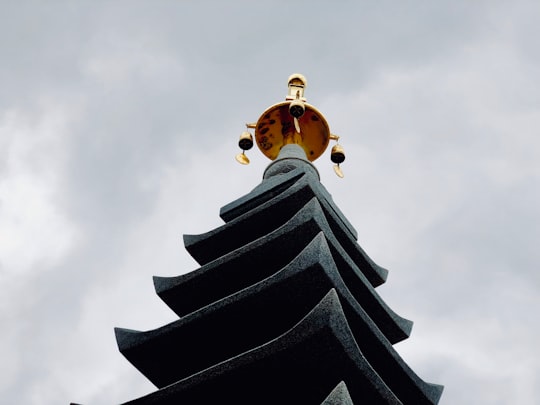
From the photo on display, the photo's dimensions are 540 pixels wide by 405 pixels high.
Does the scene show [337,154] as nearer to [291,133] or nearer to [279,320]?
[291,133]

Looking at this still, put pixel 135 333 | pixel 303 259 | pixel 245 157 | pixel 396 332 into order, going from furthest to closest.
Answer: pixel 245 157 < pixel 396 332 < pixel 135 333 < pixel 303 259

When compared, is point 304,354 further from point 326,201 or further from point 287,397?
point 326,201

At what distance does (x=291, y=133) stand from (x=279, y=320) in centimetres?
1342

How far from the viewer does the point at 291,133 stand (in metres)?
33.5

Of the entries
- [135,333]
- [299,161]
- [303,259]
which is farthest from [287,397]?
[299,161]

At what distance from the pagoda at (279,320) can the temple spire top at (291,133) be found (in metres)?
2.30

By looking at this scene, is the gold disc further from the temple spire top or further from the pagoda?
the pagoda

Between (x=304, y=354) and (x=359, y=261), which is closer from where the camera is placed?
(x=304, y=354)

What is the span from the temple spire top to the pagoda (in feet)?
7.53

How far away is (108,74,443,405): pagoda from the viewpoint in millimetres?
17625

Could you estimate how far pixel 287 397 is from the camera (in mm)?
18141

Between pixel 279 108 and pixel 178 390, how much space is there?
16.1m

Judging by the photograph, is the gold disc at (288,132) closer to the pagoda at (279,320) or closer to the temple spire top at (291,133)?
the temple spire top at (291,133)

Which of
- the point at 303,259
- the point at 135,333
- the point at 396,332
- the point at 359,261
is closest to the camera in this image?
the point at 303,259
